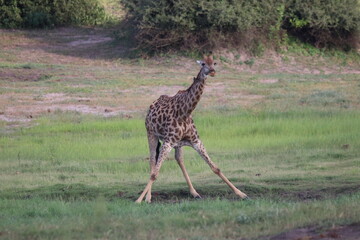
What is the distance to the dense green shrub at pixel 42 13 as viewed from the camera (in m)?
32.6

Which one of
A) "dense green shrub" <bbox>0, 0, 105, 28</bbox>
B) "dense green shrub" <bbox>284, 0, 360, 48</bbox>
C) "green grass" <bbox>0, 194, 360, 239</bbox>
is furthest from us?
"dense green shrub" <bbox>0, 0, 105, 28</bbox>

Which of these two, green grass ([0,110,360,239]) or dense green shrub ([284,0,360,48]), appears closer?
green grass ([0,110,360,239])

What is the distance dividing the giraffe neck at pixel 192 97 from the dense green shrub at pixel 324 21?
19443 millimetres

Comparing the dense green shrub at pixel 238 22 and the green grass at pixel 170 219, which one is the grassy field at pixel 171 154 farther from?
the dense green shrub at pixel 238 22

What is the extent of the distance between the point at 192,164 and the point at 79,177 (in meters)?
2.23

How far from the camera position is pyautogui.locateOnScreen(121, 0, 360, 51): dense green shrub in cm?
2691

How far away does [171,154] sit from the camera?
49.8 feet

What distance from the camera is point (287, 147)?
1477 centimetres

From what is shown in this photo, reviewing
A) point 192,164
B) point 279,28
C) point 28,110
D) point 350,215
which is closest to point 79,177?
point 192,164

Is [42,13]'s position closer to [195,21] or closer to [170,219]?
[195,21]

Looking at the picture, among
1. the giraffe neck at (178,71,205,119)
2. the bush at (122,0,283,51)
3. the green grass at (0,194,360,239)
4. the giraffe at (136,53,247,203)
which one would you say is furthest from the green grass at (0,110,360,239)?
the bush at (122,0,283,51)

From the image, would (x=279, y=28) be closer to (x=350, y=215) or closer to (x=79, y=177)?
(x=79, y=177)

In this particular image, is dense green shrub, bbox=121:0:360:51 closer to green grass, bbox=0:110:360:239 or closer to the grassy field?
the grassy field

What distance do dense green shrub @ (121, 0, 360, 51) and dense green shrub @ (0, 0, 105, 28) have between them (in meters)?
5.70
